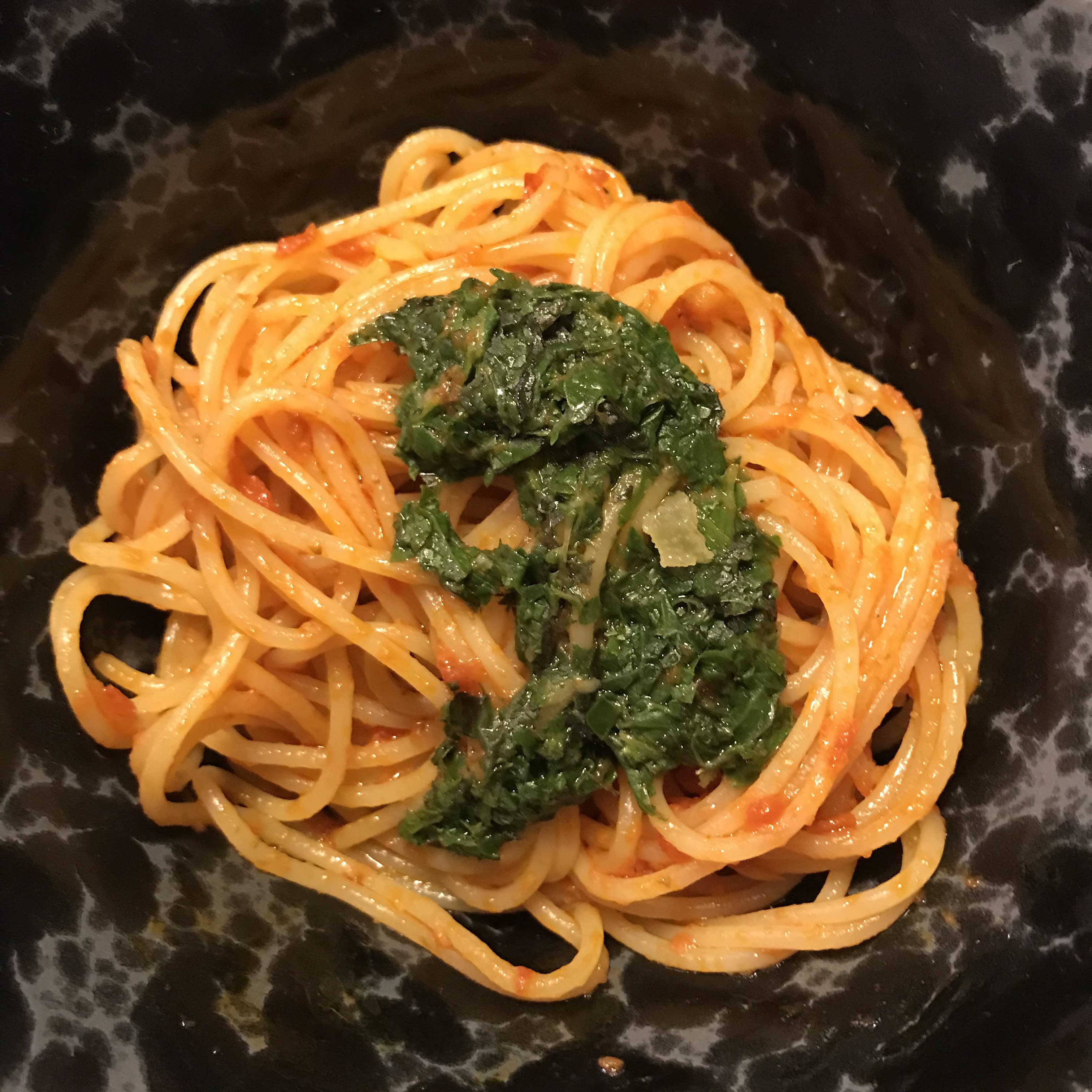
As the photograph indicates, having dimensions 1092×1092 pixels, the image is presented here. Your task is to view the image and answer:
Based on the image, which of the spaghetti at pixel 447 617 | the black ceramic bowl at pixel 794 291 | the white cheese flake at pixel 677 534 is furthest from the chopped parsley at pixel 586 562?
the black ceramic bowl at pixel 794 291

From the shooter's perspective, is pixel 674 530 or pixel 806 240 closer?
pixel 674 530

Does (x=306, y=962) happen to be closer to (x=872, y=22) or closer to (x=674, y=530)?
(x=674, y=530)

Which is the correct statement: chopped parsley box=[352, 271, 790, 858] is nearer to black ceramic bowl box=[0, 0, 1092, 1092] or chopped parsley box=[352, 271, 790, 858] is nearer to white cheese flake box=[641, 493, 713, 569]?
white cheese flake box=[641, 493, 713, 569]

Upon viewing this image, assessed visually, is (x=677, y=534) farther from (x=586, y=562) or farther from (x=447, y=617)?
(x=447, y=617)

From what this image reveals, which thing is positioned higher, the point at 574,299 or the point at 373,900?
the point at 574,299

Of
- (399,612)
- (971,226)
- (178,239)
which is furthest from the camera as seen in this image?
(178,239)

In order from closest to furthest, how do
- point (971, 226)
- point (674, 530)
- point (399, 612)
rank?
point (674, 530), point (399, 612), point (971, 226)

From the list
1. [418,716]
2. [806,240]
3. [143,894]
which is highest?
[806,240]

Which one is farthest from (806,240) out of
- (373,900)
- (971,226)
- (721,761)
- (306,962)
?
(306,962)
